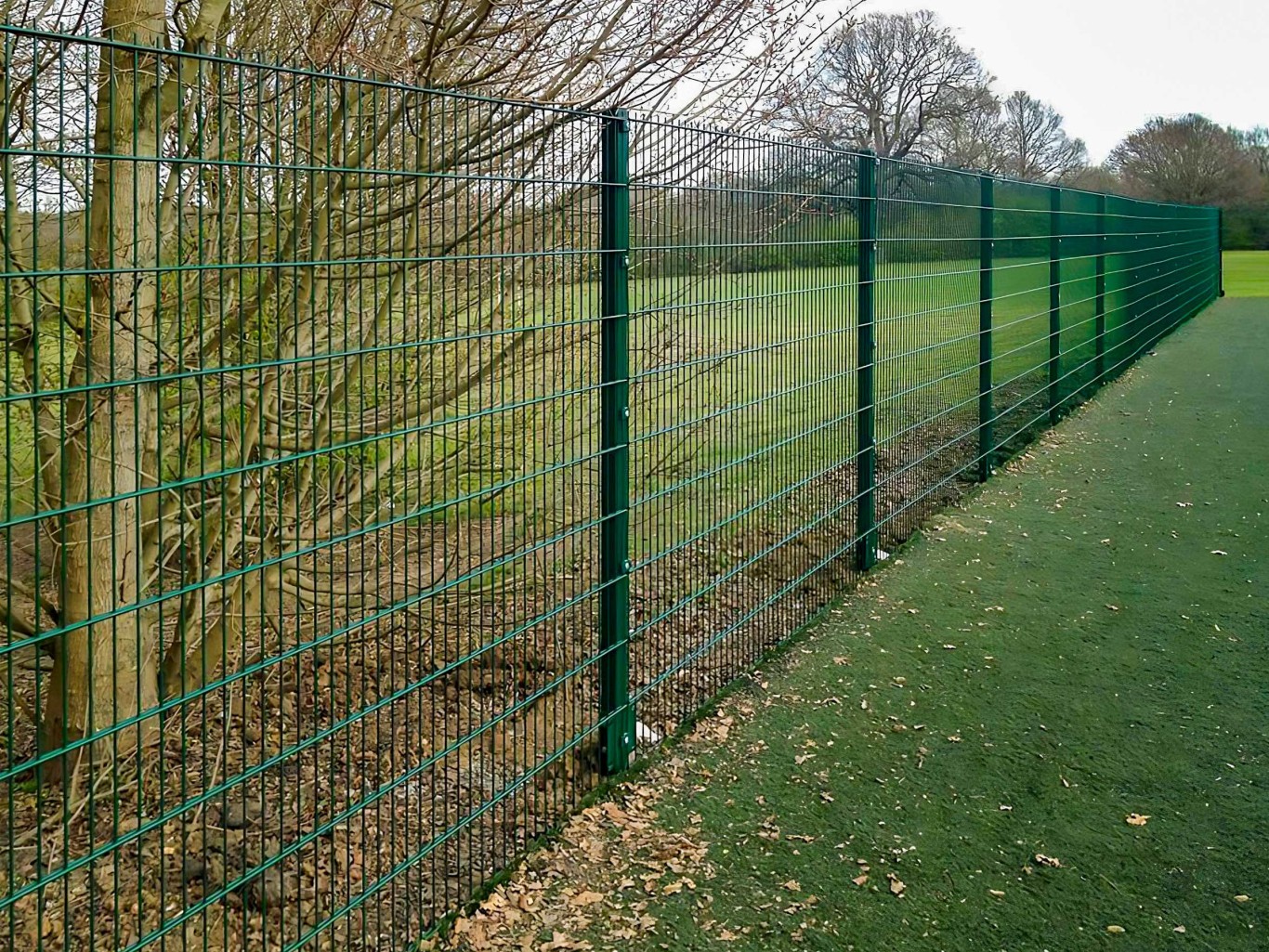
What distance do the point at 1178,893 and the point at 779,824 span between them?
1.12 m

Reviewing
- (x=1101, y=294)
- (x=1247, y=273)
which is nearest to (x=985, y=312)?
(x=1101, y=294)

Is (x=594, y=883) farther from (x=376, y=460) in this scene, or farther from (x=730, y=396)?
(x=730, y=396)

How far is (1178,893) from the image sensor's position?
344 centimetres

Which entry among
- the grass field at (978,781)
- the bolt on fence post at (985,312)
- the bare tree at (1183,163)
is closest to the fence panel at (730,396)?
the grass field at (978,781)

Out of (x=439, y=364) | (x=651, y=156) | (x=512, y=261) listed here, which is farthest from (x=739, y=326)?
(x=512, y=261)

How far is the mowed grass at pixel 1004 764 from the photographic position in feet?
11.0

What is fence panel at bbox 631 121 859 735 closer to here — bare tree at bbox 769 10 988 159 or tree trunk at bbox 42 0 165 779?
tree trunk at bbox 42 0 165 779

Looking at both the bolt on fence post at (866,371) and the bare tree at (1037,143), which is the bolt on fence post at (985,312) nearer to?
the bolt on fence post at (866,371)

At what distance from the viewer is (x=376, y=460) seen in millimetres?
3840

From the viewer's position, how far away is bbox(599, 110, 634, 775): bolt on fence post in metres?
3.90

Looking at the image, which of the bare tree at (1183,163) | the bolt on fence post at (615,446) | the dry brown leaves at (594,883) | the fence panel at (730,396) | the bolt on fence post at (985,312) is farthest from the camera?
the bare tree at (1183,163)

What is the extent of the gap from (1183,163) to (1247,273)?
4.39 meters

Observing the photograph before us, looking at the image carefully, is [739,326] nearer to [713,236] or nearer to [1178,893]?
[713,236]

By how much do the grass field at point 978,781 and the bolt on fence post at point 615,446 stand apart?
26 cm
